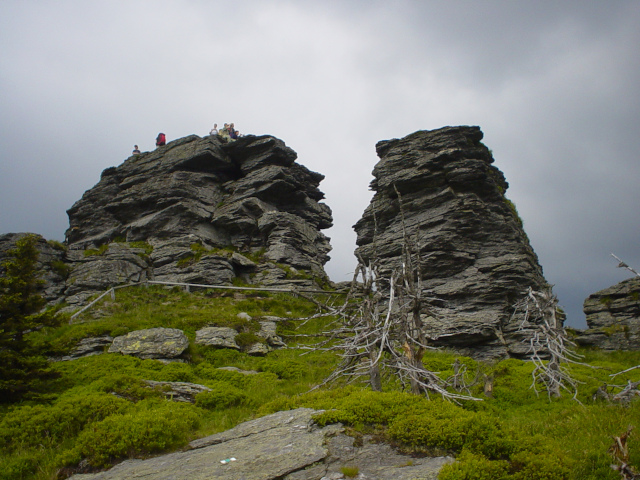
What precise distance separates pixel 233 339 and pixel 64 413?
353 inches

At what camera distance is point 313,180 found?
4488cm

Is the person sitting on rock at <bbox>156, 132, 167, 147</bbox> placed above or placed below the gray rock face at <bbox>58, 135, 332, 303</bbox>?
above

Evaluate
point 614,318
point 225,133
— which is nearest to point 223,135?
point 225,133

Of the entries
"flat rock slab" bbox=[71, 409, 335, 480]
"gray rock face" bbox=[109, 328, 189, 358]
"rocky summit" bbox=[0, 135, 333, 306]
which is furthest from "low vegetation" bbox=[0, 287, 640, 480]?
"rocky summit" bbox=[0, 135, 333, 306]

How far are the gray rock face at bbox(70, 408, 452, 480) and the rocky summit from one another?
21.1 metres

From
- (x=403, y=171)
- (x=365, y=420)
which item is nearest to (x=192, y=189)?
(x=403, y=171)

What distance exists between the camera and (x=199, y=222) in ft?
110

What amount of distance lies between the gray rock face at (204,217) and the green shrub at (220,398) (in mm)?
16589

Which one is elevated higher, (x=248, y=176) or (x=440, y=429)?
(x=248, y=176)

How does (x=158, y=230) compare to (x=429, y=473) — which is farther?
(x=158, y=230)

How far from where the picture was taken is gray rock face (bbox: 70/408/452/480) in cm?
514

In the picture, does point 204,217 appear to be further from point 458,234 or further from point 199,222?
point 458,234

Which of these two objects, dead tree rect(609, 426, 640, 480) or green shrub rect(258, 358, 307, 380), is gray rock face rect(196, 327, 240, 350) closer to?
green shrub rect(258, 358, 307, 380)

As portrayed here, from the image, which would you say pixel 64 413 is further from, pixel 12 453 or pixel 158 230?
pixel 158 230
